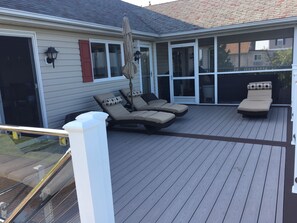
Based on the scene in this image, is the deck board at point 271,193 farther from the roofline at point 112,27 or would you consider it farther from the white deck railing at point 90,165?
the roofline at point 112,27

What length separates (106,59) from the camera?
22.7 feet

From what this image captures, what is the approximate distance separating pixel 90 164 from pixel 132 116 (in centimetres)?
432

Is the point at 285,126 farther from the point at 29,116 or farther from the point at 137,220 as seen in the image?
the point at 29,116

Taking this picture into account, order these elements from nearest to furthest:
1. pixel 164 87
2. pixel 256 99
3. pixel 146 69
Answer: pixel 256 99, pixel 146 69, pixel 164 87

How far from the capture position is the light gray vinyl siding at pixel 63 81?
5227 millimetres

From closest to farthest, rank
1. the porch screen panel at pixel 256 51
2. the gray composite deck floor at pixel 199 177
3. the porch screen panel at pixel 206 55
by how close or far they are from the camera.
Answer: the gray composite deck floor at pixel 199 177 < the porch screen panel at pixel 256 51 < the porch screen panel at pixel 206 55

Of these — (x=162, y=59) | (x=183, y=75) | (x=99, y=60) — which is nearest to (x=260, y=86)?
(x=183, y=75)

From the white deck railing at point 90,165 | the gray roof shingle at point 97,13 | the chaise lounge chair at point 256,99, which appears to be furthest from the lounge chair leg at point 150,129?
the white deck railing at point 90,165

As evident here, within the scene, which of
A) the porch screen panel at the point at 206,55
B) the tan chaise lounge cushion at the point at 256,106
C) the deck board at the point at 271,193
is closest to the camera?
the deck board at the point at 271,193

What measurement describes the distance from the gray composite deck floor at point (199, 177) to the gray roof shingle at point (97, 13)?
3.05 m

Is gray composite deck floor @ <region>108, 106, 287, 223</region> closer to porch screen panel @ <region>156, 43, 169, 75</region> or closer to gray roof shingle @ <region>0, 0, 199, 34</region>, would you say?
gray roof shingle @ <region>0, 0, 199, 34</region>

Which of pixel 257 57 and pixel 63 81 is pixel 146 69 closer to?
pixel 257 57

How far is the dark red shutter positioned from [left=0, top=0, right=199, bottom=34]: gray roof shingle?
1.97 feet

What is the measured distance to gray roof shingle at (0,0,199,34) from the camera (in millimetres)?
4855
